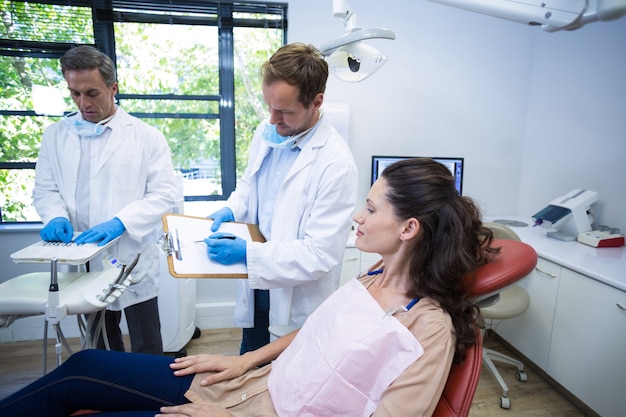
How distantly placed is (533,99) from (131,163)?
2.60m

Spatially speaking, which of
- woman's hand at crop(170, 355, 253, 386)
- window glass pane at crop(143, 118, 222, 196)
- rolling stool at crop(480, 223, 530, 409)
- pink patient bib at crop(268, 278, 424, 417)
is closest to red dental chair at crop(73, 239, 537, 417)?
pink patient bib at crop(268, 278, 424, 417)

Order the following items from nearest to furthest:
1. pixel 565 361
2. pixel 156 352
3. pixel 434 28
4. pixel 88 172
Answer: pixel 88 172, pixel 156 352, pixel 565 361, pixel 434 28

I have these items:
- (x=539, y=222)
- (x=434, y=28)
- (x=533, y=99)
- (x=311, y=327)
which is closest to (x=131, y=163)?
(x=311, y=327)

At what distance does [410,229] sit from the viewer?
37.9 inches

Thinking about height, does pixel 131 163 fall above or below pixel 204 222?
above

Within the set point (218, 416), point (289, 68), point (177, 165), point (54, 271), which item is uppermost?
point (289, 68)

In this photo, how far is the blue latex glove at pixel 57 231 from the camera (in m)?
1.36

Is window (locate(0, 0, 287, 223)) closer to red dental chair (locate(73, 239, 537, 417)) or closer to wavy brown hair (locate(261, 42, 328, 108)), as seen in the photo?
wavy brown hair (locate(261, 42, 328, 108))

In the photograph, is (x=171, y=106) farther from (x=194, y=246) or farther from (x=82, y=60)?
(x=194, y=246)

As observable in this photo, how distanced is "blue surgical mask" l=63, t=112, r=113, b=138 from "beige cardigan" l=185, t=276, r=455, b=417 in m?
1.09

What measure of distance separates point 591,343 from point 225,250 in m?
1.70

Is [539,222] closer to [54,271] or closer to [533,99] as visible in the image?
[533,99]

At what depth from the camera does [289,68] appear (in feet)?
3.60

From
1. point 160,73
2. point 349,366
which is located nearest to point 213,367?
point 349,366
